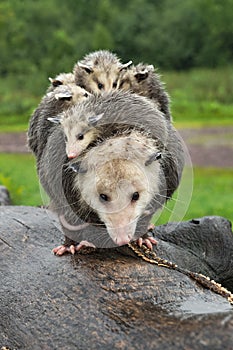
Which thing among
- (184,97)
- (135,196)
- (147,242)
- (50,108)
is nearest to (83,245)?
(147,242)

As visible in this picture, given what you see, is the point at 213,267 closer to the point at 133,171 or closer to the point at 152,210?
the point at 152,210

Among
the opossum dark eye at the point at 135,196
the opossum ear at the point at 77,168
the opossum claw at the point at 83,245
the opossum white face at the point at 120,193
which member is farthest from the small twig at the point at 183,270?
the opossum ear at the point at 77,168

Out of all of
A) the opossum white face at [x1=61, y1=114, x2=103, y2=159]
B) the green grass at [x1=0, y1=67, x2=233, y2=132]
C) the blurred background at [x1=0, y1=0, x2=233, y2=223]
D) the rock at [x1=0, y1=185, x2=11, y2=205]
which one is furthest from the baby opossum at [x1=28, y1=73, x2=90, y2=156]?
the green grass at [x1=0, y1=67, x2=233, y2=132]

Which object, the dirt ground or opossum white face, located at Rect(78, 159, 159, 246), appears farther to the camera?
the dirt ground

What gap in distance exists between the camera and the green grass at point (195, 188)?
975 centimetres

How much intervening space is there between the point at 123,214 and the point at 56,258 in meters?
0.99

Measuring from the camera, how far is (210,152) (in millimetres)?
14789

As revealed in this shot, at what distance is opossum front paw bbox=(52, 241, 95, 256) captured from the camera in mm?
4664

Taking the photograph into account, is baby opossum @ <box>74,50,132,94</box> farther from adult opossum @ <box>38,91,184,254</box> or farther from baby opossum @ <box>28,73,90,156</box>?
adult opossum @ <box>38,91,184,254</box>

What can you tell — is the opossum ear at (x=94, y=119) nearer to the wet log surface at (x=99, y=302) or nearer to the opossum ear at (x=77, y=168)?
the opossum ear at (x=77, y=168)

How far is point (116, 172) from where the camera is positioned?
12.9 feet

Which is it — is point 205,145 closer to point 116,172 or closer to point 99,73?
point 99,73

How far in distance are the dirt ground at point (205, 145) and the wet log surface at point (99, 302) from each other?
8.73m

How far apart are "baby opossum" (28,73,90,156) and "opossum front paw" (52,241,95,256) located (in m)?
0.68
